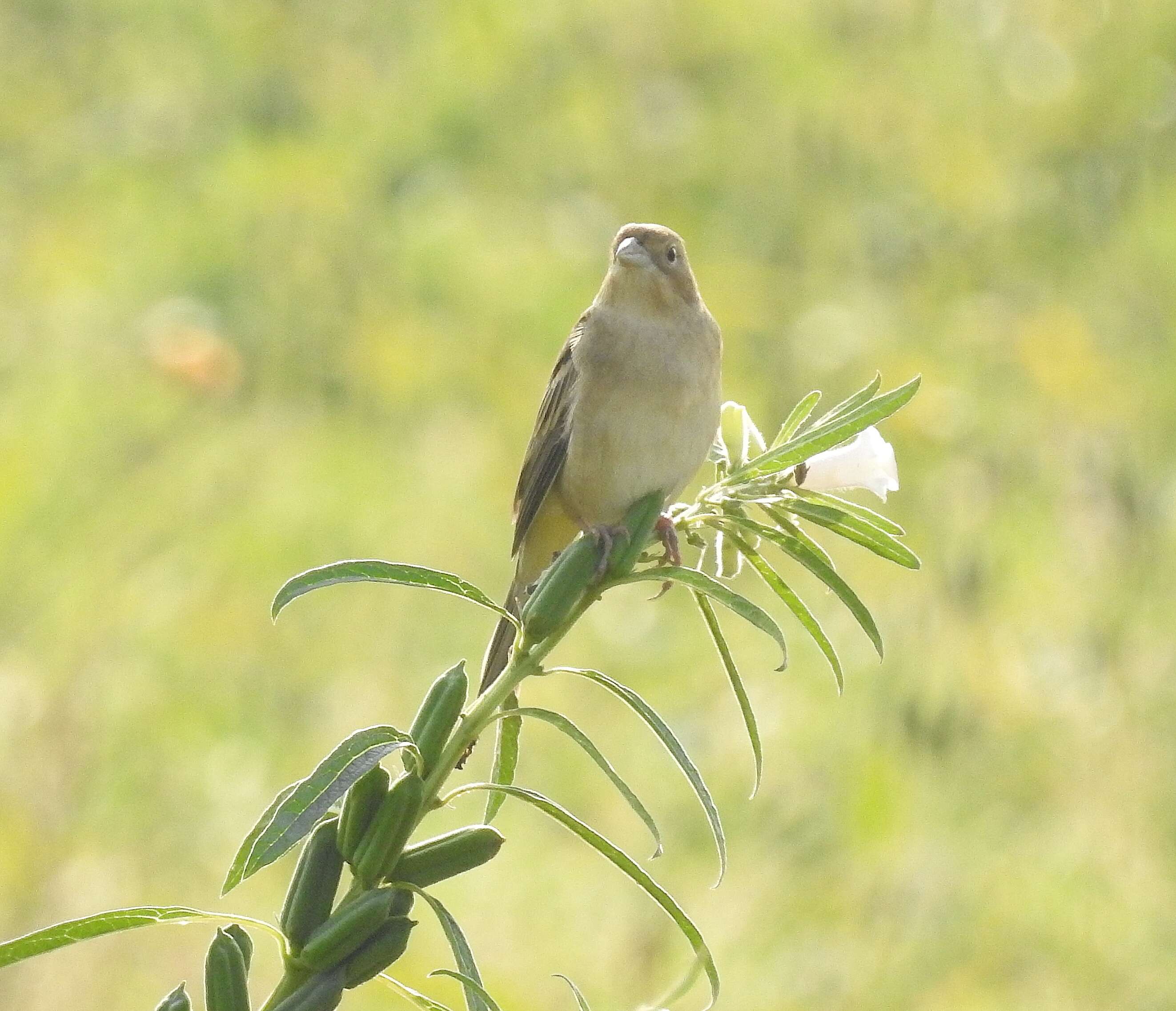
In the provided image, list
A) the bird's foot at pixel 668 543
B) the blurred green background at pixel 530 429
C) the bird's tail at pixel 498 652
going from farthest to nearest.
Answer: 1. the blurred green background at pixel 530 429
2. the bird's tail at pixel 498 652
3. the bird's foot at pixel 668 543

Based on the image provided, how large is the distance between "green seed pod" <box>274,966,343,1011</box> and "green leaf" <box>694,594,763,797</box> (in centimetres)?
37

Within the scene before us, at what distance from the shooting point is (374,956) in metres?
1.01

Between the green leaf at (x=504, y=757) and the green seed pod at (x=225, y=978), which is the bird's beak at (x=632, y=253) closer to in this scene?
the green leaf at (x=504, y=757)

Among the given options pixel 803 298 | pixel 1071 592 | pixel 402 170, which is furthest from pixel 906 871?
pixel 402 170

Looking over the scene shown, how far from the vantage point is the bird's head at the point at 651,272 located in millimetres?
2887

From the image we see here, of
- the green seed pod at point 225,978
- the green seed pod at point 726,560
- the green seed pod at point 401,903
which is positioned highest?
the green seed pod at point 726,560

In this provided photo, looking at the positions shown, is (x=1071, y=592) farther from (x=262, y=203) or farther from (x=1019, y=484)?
(x=262, y=203)

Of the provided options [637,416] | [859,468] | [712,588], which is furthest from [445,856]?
[637,416]

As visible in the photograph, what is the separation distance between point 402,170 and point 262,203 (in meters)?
0.87

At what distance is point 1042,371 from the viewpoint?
5.98m

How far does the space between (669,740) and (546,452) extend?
1501 mm

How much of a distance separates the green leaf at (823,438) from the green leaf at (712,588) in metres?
0.16

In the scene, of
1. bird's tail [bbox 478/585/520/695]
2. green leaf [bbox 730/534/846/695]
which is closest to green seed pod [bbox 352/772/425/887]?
green leaf [bbox 730/534/846/695]

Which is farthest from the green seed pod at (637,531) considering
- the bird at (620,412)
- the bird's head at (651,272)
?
the bird's head at (651,272)
